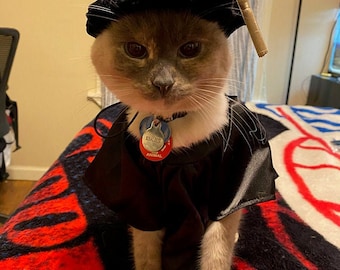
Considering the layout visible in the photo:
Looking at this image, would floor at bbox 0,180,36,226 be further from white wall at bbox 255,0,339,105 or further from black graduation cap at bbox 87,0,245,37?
black graduation cap at bbox 87,0,245,37

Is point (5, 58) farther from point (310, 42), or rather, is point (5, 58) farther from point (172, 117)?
point (310, 42)

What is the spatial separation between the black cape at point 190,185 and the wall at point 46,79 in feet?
4.10

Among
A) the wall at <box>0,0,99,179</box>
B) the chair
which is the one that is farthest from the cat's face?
the wall at <box>0,0,99,179</box>

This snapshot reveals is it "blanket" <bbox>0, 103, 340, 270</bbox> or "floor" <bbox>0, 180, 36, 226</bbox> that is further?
"floor" <bbox>0, 180, 36, 226</bbox>

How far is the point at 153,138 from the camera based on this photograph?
636 millimetres

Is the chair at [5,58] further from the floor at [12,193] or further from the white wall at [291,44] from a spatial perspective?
the white wall at [291,44]

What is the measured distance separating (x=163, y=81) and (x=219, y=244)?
1.03ft

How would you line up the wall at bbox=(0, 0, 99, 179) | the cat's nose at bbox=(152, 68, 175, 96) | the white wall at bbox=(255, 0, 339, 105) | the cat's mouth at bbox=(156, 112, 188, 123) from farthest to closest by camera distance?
the white wall at bbox=(255, 0, 339, 105)
the wall at bbox=(0, 0, 99, 179)
the cat's mouth at bbox=(156, 112, 188, 123)
the cat's nose at bbox=(152, 68, 175, 96)

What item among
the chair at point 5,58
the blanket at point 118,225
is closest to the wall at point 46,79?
the chair at point 5,58

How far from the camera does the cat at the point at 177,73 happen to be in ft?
1.86

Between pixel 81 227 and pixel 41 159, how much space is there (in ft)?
4.78

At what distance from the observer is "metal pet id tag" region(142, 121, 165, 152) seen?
0.63m

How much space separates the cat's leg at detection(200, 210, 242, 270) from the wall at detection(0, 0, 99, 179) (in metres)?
1.32

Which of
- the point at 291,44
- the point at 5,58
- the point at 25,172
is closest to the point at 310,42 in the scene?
the point at 291,44
